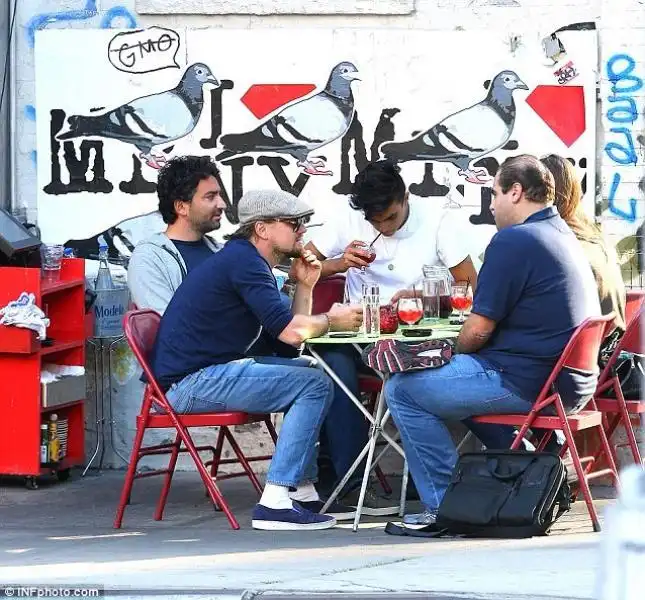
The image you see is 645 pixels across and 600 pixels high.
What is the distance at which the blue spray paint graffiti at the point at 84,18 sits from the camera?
8289mm

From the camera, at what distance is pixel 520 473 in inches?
244

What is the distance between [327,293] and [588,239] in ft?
4.38

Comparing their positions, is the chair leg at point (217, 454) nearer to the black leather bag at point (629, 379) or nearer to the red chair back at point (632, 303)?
the black leather bag at point (629, 379)

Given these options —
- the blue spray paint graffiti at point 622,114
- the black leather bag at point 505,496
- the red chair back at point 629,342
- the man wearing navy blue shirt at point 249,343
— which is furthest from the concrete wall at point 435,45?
the black leather bag at point 505,496

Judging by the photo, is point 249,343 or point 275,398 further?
point 249,343

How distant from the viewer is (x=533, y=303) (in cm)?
632

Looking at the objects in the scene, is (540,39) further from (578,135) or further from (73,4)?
(73,4)

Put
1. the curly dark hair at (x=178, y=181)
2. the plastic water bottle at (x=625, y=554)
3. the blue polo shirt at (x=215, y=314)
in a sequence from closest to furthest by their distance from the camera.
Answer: the plastic water bottle at (x=625, y=554), the blue polo shirt at (x=215, y=314), the curly dark hair at (x=178, y=181)

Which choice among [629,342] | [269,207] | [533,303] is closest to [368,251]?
[269,207]

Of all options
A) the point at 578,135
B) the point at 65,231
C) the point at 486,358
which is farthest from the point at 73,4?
the point at 486,358

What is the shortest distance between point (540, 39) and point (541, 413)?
8.19 feet

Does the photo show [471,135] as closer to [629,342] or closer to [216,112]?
[216,112]

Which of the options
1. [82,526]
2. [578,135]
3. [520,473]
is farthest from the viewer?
[578,135]

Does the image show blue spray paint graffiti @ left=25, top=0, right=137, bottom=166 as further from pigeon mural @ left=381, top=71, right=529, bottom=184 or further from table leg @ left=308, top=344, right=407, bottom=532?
table leg @ left=308, top=344, right=407, bottom=532
